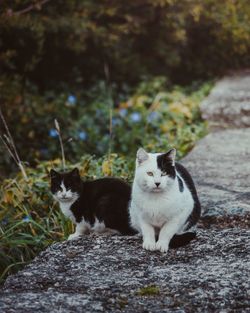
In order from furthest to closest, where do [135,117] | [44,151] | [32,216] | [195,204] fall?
[135,117] → [44,151] → [32,216] → [195,204]

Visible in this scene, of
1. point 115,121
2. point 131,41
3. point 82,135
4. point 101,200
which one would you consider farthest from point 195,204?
point 131,41

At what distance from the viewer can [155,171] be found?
3.54 meters

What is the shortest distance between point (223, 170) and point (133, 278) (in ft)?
7.23

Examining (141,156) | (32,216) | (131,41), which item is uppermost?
(131,41)

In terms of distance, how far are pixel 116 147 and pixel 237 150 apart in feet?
5.70

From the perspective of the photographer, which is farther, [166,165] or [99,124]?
[99,124]

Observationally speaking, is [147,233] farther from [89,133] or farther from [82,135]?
[89,133]

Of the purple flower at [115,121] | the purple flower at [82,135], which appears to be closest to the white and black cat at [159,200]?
the purple flower at [82,135]

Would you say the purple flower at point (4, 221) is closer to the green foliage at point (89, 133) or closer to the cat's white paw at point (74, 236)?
the green foliage at point (89, 133)

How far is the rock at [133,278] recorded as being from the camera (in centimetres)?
290

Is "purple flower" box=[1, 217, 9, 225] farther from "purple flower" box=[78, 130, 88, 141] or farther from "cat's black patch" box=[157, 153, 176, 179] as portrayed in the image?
"purple flower" box=[78, 130, 88, 141]

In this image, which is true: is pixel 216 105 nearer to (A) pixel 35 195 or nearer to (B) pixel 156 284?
(A) pixel 35 195

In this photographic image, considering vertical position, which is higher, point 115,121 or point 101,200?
point 101,200

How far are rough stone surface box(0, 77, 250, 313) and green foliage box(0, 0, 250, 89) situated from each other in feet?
13.1
